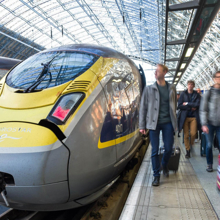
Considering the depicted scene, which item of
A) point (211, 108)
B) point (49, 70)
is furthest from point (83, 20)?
point (49, 70)

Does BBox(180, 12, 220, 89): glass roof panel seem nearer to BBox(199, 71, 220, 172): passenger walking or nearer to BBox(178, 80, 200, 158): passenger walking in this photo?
BBox(178, 80, 200, 158): passenger walking

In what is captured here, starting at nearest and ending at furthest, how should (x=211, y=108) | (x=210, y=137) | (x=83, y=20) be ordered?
(x=211, y=108)
(x=210, y=137)
(x=83, y=20)

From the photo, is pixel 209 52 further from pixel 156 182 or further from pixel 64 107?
pixel 64 107

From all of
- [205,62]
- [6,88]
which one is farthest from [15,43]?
[6,88]

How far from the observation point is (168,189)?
3488 mm

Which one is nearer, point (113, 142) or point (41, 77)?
point (113, 142)

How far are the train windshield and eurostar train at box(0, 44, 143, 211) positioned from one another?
0.01m

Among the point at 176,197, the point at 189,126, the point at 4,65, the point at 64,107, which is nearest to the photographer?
the point at 64,107

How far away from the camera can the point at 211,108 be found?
12.3ft

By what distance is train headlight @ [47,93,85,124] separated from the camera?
2303mm

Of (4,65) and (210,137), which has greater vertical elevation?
(4,65)

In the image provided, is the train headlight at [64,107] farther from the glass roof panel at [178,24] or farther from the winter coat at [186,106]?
the glass roof panel at [178,24]

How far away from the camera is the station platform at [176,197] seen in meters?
2.72

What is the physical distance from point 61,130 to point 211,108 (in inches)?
99.6
